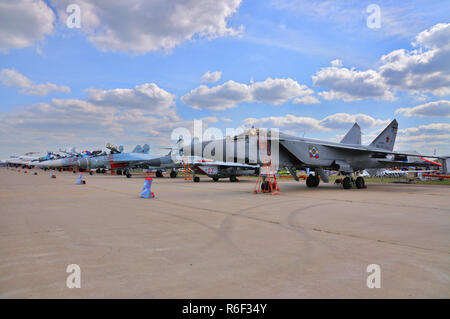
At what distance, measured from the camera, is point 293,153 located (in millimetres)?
12727

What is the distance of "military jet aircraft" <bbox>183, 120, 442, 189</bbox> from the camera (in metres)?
11.3

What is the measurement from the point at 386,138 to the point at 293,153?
9.46m

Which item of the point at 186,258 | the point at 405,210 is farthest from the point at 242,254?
the point at 405,210

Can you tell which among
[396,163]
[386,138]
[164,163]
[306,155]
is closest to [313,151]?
[306,155]

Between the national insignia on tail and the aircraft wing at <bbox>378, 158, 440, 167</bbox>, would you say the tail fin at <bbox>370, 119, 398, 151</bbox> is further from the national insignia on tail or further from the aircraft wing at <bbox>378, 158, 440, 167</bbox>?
the national insignia on tail

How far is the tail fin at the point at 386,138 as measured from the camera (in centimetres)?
1845

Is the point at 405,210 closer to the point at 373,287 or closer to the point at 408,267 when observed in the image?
the point at 408,267

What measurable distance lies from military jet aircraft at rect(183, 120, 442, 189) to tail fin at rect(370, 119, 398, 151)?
7 cm

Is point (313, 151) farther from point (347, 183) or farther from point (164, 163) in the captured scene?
point (164, 163)

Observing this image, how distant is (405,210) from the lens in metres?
7.46

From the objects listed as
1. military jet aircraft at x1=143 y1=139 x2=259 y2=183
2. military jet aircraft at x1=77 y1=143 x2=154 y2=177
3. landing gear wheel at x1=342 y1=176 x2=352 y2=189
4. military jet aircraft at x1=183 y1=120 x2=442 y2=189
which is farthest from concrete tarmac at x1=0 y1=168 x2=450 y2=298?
military jet aircraft at x1=77 y1=143 x2=154 y2=177

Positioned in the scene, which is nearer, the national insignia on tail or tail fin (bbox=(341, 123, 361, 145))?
the national insignia on tail

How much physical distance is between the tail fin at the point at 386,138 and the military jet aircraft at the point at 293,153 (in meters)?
0.07
